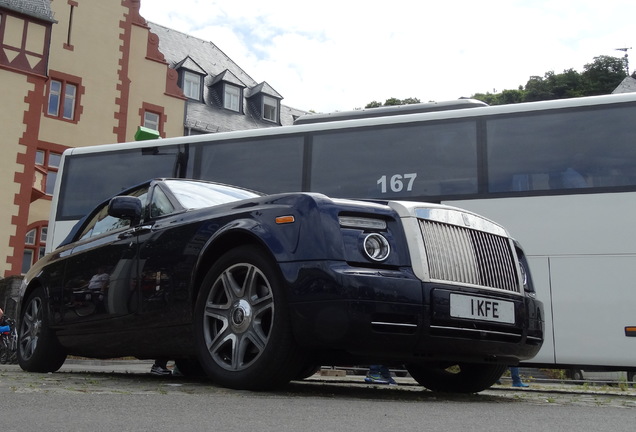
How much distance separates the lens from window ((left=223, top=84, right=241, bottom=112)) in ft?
137

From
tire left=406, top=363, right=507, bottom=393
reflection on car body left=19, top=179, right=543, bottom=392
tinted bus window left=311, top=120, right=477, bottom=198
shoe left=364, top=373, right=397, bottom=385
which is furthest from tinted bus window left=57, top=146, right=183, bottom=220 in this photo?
tire left=406, top=363, right=507, bottom=393

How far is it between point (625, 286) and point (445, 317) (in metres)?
5.02

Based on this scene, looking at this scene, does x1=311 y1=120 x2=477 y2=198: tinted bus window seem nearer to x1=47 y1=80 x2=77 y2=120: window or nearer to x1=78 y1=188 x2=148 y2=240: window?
x1=78 y1=188 x2=148 y2=240: window

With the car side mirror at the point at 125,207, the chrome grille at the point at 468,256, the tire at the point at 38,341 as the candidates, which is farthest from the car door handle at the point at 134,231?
the chrome grille at the point at 468,256

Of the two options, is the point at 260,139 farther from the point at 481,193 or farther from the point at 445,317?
the point at 445,317

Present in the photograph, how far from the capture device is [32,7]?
28797mm

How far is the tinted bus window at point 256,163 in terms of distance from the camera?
11.2m

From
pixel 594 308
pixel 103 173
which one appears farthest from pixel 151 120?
pixel 594 308

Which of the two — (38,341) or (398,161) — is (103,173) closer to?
(398,161)

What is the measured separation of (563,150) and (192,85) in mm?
31995

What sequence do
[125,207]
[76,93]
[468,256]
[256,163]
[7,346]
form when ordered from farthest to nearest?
[76,93] → [7,346] → [256,163] → [125,207] → [468,256]

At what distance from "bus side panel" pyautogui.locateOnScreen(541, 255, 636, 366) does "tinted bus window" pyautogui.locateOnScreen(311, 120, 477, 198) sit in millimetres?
1565

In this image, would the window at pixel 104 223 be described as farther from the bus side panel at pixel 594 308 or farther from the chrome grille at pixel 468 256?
the bus side panel at pixel 594 308

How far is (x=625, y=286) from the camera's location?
30.3 feet
